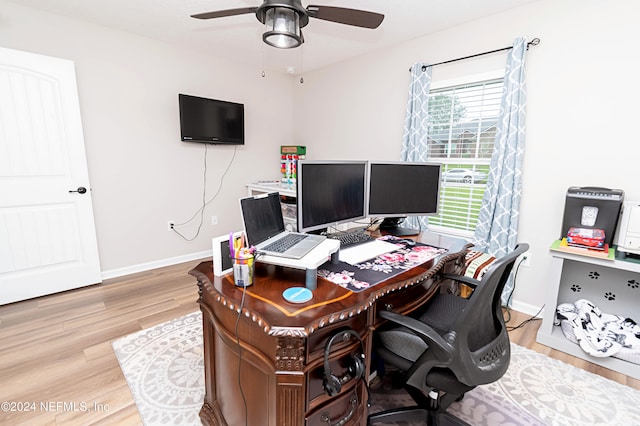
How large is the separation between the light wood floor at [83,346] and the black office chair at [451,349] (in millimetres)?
1226

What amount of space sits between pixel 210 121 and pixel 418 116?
7.72 ft

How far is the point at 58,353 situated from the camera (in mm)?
1913

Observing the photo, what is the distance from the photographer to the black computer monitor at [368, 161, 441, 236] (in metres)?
1.88

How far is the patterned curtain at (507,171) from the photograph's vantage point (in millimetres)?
2312

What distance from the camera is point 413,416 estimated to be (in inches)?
54.1

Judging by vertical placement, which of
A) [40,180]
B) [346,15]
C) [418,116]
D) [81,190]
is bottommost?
[81,190]

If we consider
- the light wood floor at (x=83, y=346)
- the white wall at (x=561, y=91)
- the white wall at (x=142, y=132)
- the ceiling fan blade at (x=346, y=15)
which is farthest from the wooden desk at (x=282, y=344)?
the white wall at (x=142, y=132)

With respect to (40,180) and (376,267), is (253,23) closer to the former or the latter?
(40,180)

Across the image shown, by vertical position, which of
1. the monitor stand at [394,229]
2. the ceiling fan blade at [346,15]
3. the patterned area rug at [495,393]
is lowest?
the patterned area rug at [495,393]

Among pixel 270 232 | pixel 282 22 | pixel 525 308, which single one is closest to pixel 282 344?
pixel 270 232

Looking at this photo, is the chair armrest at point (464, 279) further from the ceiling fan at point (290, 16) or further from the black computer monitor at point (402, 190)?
the ceiling fan at point (290, 16)

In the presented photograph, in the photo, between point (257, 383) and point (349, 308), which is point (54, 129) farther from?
point (349, 308)

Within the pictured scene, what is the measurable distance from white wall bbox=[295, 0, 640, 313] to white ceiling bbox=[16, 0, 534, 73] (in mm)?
188

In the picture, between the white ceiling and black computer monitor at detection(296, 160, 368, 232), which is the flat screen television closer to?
the white ceiling
